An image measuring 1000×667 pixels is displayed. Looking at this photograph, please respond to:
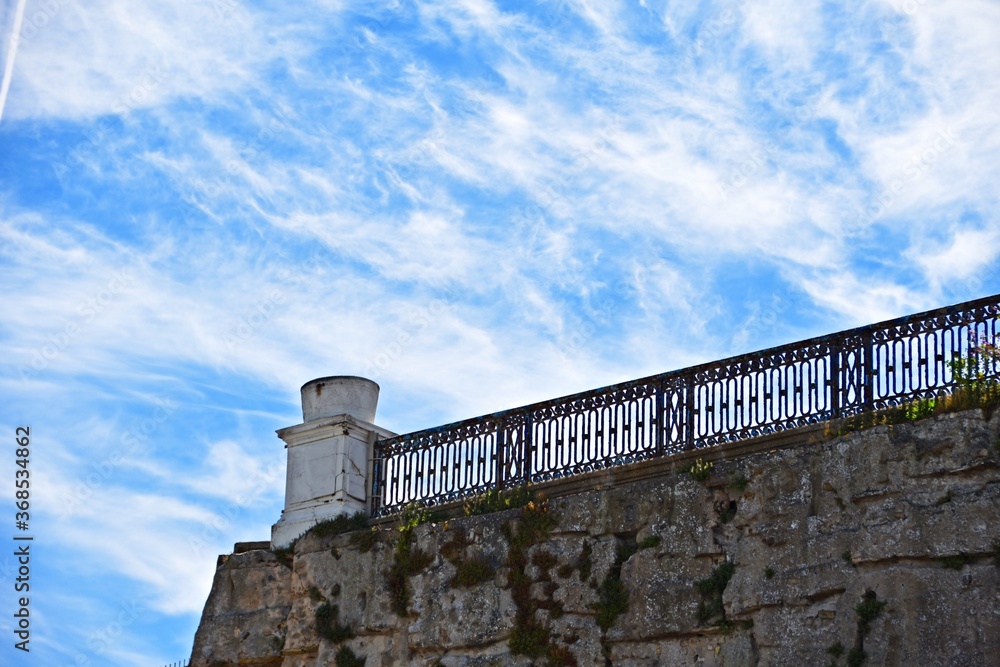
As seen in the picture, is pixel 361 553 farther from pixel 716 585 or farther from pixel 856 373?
pixel 856 373

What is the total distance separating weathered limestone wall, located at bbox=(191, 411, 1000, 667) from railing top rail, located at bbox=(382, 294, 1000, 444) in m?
0.77

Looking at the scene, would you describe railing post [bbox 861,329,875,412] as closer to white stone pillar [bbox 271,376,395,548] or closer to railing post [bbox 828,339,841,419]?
railing post [bbox 828,339,841,419]

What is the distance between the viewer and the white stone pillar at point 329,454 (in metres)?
14.1

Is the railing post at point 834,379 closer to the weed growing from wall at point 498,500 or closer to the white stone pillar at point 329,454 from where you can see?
the weed growing from wall at point 498,500

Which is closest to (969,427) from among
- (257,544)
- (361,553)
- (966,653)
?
(966,653)

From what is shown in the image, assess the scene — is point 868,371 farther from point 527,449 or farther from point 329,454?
point 329,454

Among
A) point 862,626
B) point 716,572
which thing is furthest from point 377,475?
point 862,626

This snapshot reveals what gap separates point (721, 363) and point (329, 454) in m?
3.98

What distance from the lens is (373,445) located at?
14.3 m

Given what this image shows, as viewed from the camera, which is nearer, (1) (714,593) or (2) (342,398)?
(1) (714,593)

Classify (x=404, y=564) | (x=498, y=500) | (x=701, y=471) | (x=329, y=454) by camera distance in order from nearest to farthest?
(x=701, y=471), (x=498, y=500), (x=404, y=564), (x=329, y=454)

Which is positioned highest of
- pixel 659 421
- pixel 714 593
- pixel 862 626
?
pixel 659 421

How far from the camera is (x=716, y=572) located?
11461 mm

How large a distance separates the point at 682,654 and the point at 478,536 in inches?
89.8
